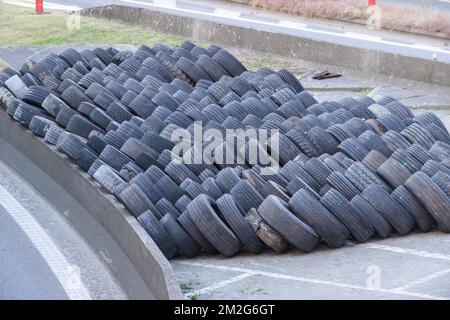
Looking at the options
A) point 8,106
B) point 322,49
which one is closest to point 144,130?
point 8,106

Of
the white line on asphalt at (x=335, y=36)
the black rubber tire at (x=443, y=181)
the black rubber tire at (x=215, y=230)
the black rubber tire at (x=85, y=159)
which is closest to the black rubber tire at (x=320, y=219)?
the black rubber tire at (x=215, y=230)

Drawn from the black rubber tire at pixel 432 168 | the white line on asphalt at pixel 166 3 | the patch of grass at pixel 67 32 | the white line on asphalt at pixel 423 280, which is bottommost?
the white line on asphalt at pixel 166 3

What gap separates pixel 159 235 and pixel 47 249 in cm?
143

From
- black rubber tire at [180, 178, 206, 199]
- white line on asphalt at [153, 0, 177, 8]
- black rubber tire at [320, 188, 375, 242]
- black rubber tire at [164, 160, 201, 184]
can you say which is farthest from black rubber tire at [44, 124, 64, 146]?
white line on asphalt at [153, 0, 177, 8]

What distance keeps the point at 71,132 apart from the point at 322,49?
697cm

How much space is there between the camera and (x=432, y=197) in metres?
13.2

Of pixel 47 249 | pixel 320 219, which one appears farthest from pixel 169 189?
pixel 320 219

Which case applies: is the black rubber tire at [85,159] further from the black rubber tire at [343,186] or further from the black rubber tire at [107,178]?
the black rubber tire at [343,186]

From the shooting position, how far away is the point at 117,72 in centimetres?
1925

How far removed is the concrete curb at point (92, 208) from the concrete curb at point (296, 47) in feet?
22.8

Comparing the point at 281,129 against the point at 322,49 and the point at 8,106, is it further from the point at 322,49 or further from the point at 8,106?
the point at 322,49

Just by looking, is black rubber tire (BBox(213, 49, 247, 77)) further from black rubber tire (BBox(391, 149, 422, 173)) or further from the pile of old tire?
black rubber tire (BBox(391, 149, 422, 173))

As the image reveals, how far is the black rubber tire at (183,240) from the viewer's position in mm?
12742

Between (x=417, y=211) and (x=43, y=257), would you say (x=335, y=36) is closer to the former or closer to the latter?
(x=417, y=211)
